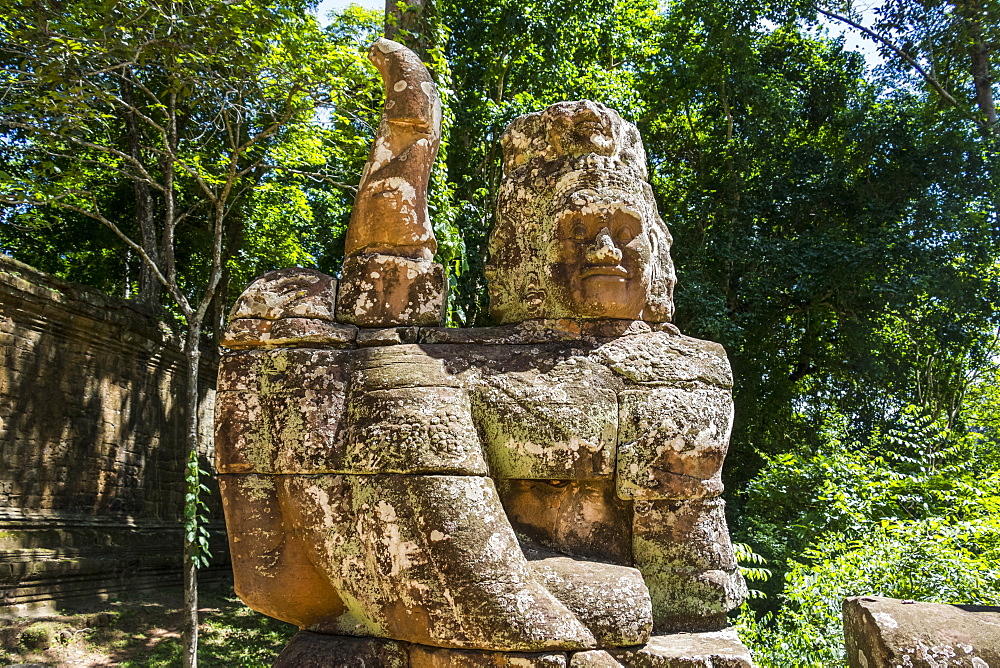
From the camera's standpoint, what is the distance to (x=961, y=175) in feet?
35.6

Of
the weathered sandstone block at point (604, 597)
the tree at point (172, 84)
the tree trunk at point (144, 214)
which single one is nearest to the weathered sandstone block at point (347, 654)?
the weathered sandstone block at point (604, 597)

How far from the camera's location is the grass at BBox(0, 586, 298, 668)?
23.9 feet

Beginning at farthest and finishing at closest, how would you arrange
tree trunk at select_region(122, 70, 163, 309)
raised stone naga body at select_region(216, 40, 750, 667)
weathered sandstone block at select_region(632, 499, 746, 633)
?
tree trunk at select_region(122, 70, 163, 309)
weathered sandstone block at select_region(632, 499, 746, 633)
raised stone naga body at select_region(216, 40, 750, 667)

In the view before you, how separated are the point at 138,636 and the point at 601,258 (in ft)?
25.4

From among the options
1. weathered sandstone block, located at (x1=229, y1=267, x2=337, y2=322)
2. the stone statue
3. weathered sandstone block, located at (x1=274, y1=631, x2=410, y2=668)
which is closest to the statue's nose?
the stone statue

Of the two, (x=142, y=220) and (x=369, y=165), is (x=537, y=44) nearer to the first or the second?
(x=142, y=220)

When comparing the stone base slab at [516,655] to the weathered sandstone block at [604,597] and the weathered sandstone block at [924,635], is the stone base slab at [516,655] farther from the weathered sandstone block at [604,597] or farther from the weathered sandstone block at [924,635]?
the weathered sandstone block at [924,635]

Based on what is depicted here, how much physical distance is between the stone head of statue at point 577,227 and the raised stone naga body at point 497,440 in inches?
0.4

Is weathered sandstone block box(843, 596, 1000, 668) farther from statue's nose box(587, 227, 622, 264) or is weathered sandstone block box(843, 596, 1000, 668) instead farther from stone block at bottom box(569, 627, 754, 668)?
statue's nose box(587, 227, 622, 264)

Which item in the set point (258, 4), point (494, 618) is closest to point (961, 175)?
point (258, 4)

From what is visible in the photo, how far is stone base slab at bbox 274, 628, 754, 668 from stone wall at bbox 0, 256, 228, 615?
21.7 ft

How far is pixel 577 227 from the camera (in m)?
3.19

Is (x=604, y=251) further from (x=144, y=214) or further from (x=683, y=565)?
(x=144, y=214)

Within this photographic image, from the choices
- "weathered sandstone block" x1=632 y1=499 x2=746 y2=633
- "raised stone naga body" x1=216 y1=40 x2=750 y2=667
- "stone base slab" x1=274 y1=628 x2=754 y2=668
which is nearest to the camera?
"stone base slab" x1=274 y1=628 x2=754 y2=668
